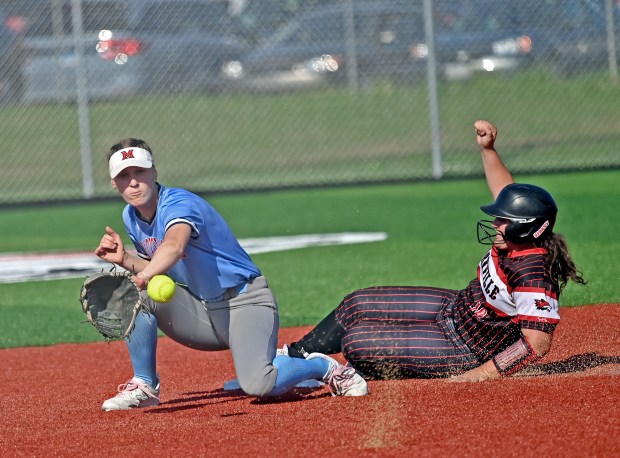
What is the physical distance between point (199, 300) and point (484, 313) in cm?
143

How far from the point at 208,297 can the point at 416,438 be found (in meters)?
1.47

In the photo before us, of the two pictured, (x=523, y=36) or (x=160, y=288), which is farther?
(x=523, y=36)

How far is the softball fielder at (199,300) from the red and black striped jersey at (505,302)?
2.27 ft

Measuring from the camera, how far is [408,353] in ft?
18.7

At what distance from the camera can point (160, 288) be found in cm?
478

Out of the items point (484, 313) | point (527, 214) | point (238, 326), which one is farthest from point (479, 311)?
point (238, 326)

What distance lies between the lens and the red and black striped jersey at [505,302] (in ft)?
17.3

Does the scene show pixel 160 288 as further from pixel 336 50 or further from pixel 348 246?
pixel 336 50

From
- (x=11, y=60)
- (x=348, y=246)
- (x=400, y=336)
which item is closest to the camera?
(x=400, y=336)

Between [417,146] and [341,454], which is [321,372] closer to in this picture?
[341,454]

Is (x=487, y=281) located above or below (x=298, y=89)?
above

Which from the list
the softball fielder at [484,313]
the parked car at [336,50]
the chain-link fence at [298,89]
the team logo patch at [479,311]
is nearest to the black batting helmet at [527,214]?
the softball fielder at [484,313]

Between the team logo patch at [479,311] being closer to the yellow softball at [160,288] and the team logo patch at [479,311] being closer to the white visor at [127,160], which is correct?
the yellow softball at [160,288]

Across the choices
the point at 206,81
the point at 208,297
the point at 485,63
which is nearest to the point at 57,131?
the point at 206,81
